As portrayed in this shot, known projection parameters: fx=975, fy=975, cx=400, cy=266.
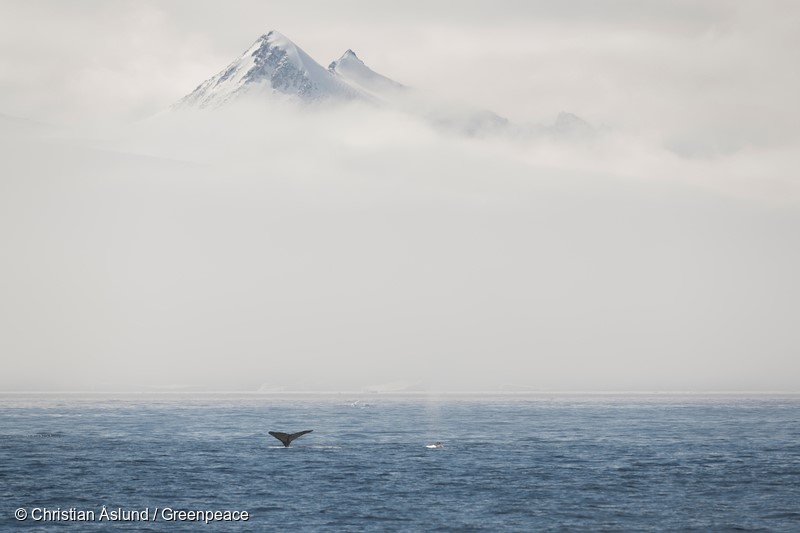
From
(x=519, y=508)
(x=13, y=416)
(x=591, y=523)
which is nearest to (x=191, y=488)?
(x=519, y=508)

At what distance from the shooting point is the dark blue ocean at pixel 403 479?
5641 cm

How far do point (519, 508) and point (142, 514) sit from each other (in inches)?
900

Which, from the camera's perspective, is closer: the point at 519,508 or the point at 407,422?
the point at 519,508

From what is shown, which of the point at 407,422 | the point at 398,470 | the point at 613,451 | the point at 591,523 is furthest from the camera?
the point at 407,422

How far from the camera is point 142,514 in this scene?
57.7 meters

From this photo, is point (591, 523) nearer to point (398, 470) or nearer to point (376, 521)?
point (376, 521)

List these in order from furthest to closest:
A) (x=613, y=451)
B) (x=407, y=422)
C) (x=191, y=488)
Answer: (x=407, y=422) → (x=613, y=451) → (x=191, y=488)

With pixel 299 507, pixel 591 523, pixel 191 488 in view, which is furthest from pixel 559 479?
pixel 191 488

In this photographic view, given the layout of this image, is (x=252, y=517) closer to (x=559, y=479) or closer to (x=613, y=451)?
(x=559, y=479)

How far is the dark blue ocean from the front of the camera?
56.4 meters

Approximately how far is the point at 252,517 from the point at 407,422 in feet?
297

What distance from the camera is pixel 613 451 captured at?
94000 mm

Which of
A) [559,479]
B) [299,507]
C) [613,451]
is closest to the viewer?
[299,507]

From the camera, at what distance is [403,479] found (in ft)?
238
